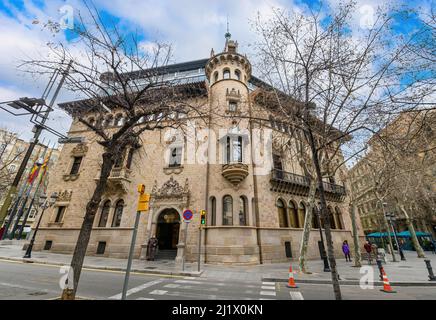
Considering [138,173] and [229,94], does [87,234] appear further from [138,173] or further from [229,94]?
[229,94]

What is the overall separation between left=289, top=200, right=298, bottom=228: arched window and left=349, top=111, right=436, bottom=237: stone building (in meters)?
5.15

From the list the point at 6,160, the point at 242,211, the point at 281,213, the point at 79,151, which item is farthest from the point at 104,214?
the point at 281,213

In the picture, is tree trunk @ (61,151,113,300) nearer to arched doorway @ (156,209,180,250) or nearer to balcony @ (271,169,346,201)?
arched doorway @ (156,209,180,250)

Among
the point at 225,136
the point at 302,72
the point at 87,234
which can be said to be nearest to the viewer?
the point at 87,234

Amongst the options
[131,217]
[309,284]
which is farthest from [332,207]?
[131,217]

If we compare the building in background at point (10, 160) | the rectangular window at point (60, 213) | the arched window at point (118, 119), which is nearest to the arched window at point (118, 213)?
the rectangular window at point (60, 213)

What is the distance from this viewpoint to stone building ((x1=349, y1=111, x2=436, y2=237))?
21.1ft

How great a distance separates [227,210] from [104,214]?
1187cm

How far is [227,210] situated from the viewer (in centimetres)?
1617

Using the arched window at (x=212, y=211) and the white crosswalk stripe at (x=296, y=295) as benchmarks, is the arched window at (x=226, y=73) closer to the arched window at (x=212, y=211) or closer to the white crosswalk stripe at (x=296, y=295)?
the arched window at (x=212, y=211)

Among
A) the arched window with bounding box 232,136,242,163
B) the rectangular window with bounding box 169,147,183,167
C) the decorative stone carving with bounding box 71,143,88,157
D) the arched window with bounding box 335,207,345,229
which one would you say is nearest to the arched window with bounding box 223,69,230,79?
the arched window with bounding box 232,136,242,163

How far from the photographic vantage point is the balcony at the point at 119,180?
18.3m

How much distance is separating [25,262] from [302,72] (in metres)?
19.1

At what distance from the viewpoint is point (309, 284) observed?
8953mm
